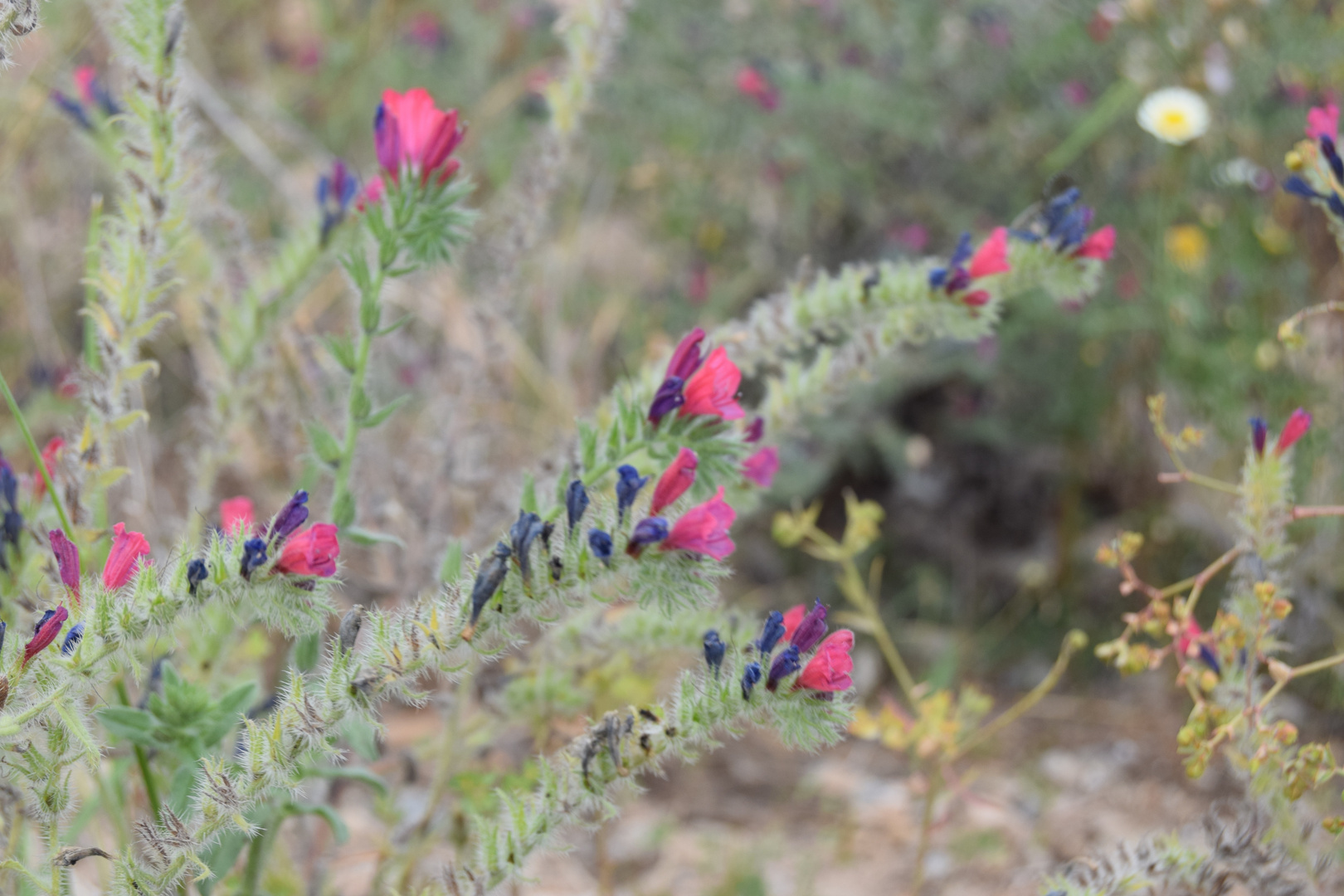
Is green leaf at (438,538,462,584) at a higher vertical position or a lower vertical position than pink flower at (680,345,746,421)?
lower

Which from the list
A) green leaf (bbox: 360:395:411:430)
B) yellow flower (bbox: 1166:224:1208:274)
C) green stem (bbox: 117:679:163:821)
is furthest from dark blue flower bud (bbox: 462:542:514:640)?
yellow flower (bbox: 1166:224:1208:274)

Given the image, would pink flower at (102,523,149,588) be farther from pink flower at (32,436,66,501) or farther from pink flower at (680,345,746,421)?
pink flower at (680,345,746,421)

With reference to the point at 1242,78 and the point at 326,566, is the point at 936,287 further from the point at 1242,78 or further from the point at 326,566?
the point at 1242,78

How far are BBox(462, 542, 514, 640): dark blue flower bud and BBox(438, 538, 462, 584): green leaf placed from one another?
20 centimetres

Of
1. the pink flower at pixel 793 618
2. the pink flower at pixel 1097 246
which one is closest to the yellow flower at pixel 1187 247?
the pink flower at pixel 1097 246

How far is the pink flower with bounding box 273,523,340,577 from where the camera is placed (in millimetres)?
889

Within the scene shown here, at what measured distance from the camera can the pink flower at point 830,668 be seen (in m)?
0.90

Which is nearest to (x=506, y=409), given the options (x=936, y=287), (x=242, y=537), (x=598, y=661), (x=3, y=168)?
(x=3, y=168)

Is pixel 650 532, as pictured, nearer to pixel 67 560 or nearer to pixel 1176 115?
pixel 67 560

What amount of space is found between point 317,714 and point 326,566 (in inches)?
4.9

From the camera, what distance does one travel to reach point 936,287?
4.11 feet

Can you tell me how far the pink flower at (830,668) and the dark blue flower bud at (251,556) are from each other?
0.46 metres

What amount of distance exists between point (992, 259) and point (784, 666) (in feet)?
1.98

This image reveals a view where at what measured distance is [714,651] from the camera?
3.16ft
